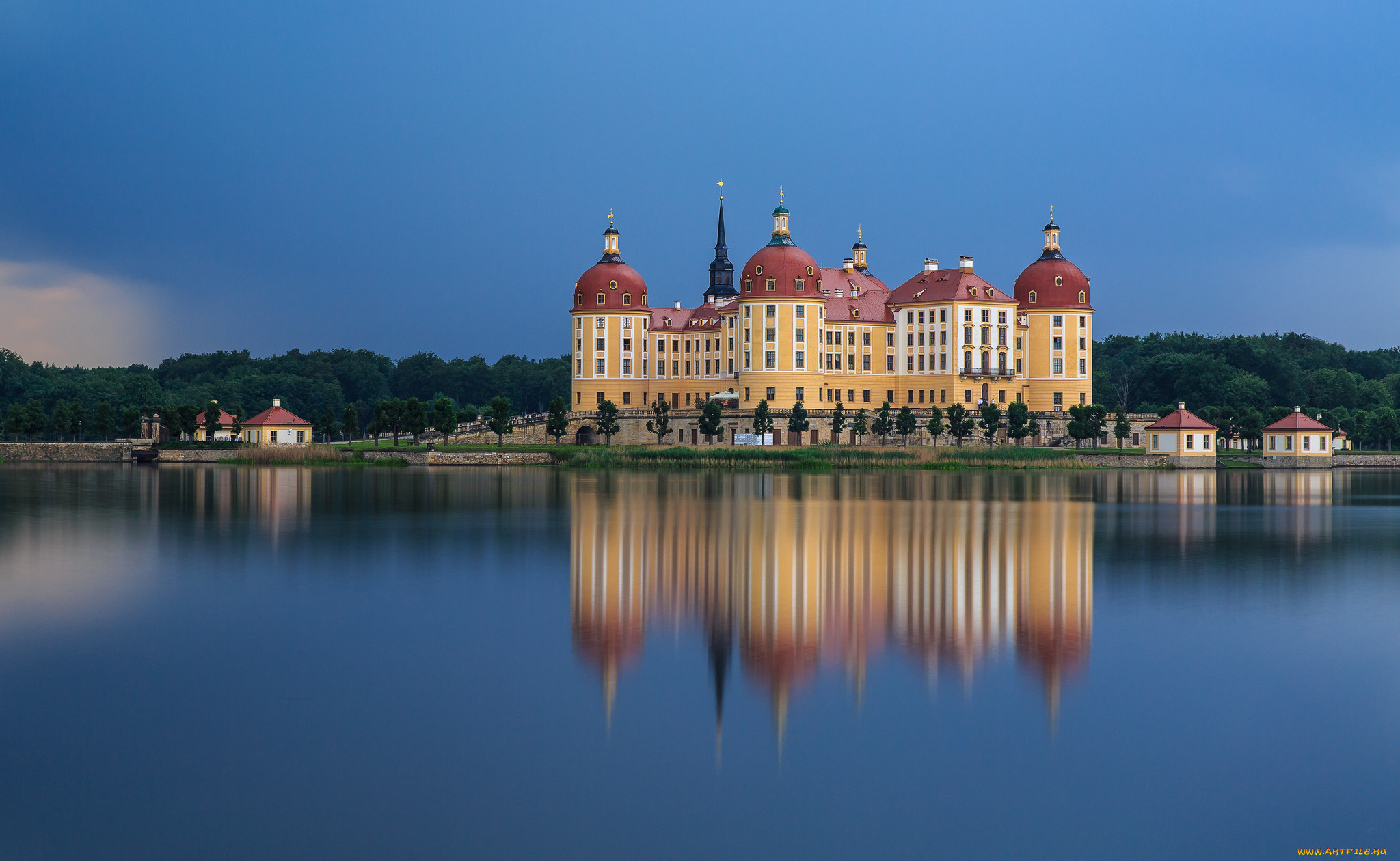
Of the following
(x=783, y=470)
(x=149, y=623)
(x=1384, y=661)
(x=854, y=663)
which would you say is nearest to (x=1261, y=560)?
(x=1384, y=661)

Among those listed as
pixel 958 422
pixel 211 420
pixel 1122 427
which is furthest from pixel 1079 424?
pixel 211 420

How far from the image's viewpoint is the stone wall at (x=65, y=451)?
7862cm

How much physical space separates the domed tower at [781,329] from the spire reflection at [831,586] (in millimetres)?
45729

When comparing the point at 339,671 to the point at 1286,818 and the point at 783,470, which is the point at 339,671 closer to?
the point at 1286,818

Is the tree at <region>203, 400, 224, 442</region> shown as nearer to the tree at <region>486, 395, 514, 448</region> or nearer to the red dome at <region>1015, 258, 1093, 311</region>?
the tree at <region>486, 395, 514, 448</region>

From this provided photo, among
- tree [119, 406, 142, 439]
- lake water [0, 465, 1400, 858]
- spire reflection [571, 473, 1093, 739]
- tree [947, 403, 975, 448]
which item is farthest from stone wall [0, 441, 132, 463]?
lake water [0, 465, 1400, 858]

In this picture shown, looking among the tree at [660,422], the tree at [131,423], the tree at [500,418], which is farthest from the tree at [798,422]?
the tree at [131,423]

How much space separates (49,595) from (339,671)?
284 inches

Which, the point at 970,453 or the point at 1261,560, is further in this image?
the point at 970,453

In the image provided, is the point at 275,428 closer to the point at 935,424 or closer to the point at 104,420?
the point at 104,420

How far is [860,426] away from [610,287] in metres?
21.3

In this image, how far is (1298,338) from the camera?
13288 centimetres

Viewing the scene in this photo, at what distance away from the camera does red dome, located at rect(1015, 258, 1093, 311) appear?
3492 inches

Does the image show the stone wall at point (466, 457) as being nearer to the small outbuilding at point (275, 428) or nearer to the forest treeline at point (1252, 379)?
the small outbuilding at point (275, 428)
